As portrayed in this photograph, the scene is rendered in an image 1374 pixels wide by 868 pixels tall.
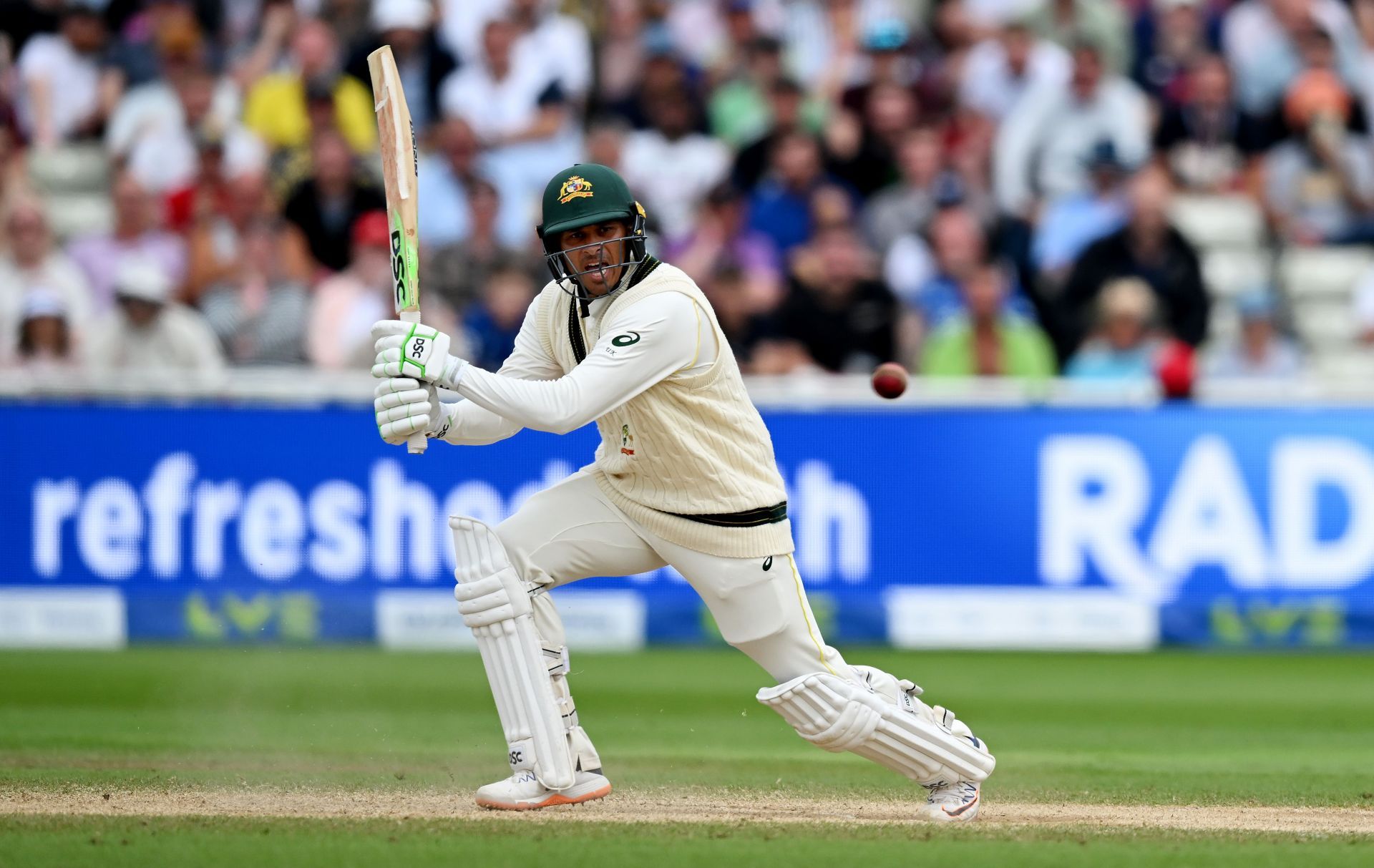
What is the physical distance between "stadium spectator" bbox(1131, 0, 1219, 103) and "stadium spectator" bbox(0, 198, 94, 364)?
687 centimetres

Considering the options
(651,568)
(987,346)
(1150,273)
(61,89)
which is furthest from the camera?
(61,89)

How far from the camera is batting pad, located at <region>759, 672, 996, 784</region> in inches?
225

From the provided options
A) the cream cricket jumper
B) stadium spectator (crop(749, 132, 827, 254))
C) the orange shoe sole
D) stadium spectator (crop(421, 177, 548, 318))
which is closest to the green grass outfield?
the orange shoe sole

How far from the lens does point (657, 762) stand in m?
7.17

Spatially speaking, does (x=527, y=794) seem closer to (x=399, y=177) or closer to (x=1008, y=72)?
(x=399, y=177)

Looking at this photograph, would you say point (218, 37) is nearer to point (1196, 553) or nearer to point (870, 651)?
point (870, 651)

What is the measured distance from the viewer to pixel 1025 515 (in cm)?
1024

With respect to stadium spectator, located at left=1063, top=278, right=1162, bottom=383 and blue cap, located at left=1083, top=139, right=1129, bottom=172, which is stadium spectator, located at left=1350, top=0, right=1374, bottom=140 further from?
stadium spectator, located at left=1063, top=278, right=1162, bottom=383

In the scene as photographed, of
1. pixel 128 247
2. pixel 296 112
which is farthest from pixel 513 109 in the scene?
pixel 128 247

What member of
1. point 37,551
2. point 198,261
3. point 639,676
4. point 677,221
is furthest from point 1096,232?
point 37,551

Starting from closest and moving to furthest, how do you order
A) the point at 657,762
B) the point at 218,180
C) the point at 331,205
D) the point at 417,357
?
the point at 417,357 → the point at 657,762 → the point at 331,205 → the point at 218,180

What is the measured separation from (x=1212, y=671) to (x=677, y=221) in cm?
463

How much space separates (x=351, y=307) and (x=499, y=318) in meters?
0.88

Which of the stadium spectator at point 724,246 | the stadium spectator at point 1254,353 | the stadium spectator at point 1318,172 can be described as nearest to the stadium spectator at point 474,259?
the stadium spectator at point 724,246
